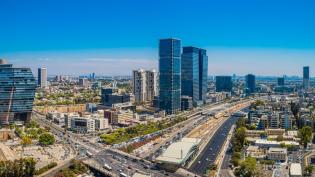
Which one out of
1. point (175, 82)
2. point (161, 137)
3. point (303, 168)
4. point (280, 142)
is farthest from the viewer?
point (175, 82)

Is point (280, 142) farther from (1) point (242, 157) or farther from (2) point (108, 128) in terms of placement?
(2) point (108, 128)

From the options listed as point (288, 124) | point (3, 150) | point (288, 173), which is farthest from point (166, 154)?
point (288, 124)

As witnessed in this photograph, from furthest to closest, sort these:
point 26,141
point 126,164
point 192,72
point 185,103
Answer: point 192,72 < point 185,103 < point 26,141 < point 126,164

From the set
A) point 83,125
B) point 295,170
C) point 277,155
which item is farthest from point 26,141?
point 295,170

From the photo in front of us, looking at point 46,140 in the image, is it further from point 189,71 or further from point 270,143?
point 189,71

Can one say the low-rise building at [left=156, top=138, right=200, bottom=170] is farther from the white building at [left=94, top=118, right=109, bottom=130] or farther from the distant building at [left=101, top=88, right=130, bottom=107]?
the distant building at [left=101, top=88, right=130, bottom=107]

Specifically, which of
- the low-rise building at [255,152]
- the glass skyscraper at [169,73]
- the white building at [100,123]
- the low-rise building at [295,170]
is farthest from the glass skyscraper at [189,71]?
the low-rise building at [295,170]

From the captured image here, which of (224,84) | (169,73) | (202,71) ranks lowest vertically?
(224,84)
